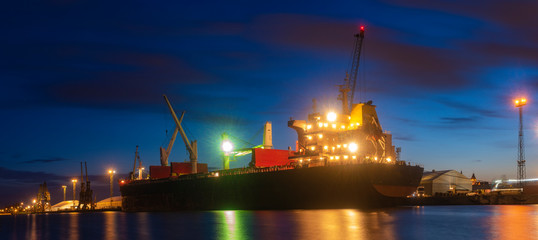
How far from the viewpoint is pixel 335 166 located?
186ft

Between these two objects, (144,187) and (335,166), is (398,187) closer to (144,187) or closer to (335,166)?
(335,166)

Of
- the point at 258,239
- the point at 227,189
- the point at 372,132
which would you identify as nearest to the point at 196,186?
the point at 227,189

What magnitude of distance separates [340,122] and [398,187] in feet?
38.9

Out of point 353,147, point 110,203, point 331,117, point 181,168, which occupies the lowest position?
point 110,203

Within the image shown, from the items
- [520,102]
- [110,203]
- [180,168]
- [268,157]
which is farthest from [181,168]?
[110,203]

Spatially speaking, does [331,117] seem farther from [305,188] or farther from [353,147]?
[305,188]

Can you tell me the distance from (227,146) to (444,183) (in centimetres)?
4291

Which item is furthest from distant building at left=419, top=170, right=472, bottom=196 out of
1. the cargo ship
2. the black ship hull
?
the black ship hull

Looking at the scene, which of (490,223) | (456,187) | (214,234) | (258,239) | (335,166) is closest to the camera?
(258,239)

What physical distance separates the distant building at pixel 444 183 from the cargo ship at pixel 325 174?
26.4m

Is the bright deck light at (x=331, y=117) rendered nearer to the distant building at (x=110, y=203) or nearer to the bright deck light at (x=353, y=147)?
the bright deck light at (x=353, y=147)

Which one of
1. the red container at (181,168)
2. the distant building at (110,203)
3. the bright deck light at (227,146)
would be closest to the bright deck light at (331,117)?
the bright deck light at (227,146)

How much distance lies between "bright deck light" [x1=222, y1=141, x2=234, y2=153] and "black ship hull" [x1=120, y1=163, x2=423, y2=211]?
44.0 ft

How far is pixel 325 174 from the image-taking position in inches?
2270
